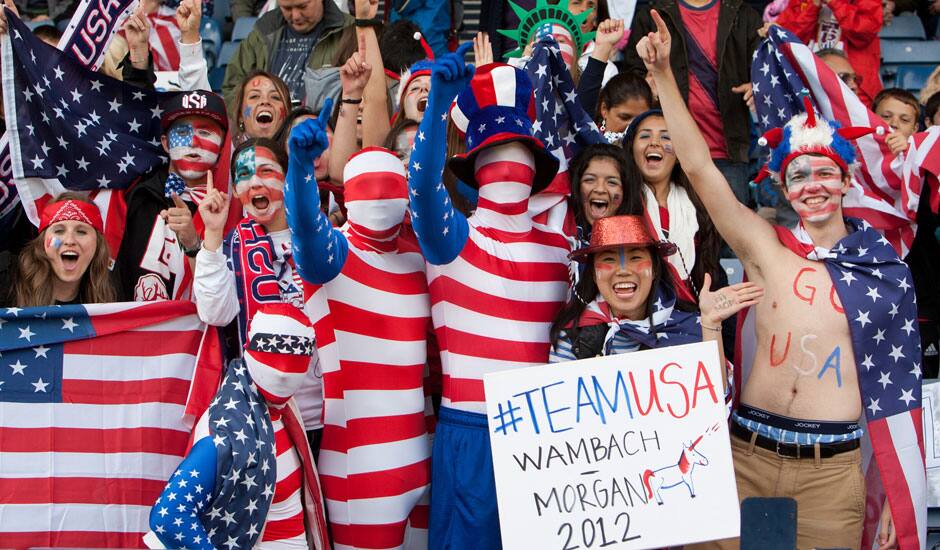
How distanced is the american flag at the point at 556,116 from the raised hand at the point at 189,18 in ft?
6.02

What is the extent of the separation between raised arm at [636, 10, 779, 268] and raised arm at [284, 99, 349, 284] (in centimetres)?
132

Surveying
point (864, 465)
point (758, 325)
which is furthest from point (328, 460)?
point (864, 465)

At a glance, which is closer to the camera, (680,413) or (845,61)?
(680,413)

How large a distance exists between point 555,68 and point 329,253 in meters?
1.54

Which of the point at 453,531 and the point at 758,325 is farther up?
the point at 758,325

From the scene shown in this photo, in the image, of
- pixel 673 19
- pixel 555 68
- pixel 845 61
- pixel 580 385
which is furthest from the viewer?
pixel 673 19

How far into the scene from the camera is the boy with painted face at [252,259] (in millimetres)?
4316

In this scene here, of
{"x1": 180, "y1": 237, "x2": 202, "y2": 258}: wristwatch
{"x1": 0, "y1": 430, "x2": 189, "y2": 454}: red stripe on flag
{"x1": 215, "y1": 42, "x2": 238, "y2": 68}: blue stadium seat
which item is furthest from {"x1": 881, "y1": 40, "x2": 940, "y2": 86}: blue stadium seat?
{"x1": 0, "y1": 430, "x2": 189, "y2": 454}: red stripe on flag

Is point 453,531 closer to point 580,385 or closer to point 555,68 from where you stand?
point 580,385

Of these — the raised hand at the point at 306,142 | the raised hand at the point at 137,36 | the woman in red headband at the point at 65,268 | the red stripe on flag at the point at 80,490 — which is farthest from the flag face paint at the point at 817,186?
the raised hand at the point at 137,36

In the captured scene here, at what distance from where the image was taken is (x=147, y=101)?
18.1 feet

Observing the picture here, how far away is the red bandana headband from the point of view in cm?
488

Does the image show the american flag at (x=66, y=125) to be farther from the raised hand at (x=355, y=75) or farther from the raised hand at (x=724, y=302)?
the raised hand at (x=724, y=302)

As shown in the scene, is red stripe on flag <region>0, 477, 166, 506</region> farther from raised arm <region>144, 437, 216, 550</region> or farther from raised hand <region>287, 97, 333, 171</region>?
raised hand <region>287, 97, 333, 171</region>
